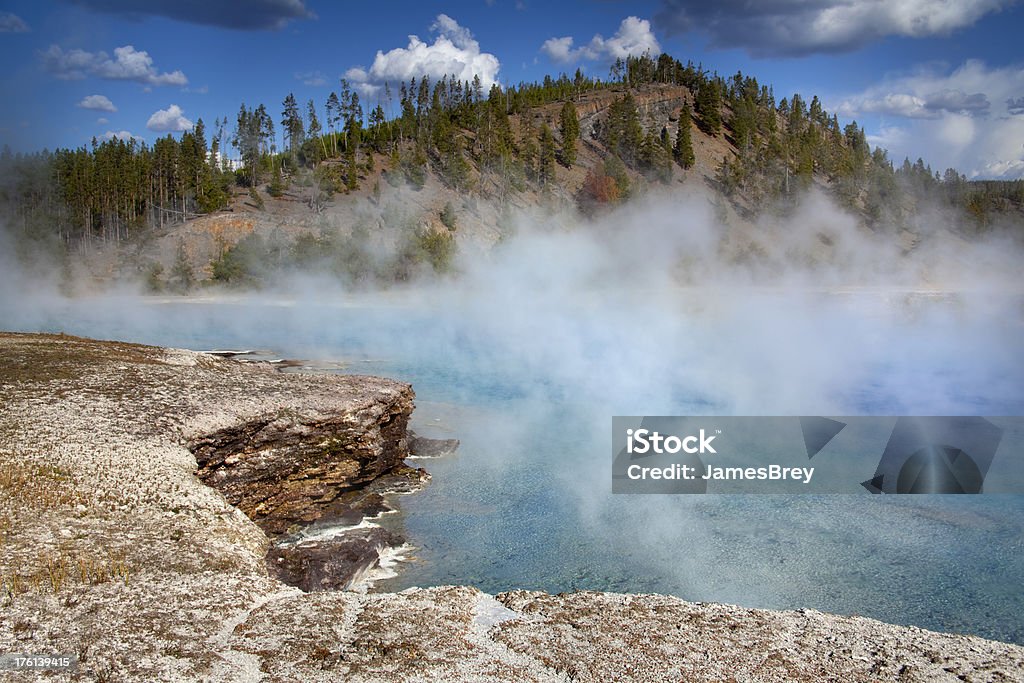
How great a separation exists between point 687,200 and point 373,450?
52.1m

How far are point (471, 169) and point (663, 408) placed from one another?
151ft

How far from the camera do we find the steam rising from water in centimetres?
979

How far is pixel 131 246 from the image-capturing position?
48.8 meters

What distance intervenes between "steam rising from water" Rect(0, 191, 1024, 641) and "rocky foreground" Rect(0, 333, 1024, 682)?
2396mm

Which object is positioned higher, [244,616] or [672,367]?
[672,367]

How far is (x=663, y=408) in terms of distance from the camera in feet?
56.4

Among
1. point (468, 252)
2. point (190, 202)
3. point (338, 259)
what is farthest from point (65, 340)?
point (190, 202)

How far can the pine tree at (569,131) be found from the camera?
65312mm

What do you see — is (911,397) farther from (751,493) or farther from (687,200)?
(687,200)

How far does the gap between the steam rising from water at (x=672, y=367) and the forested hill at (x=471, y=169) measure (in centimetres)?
511
